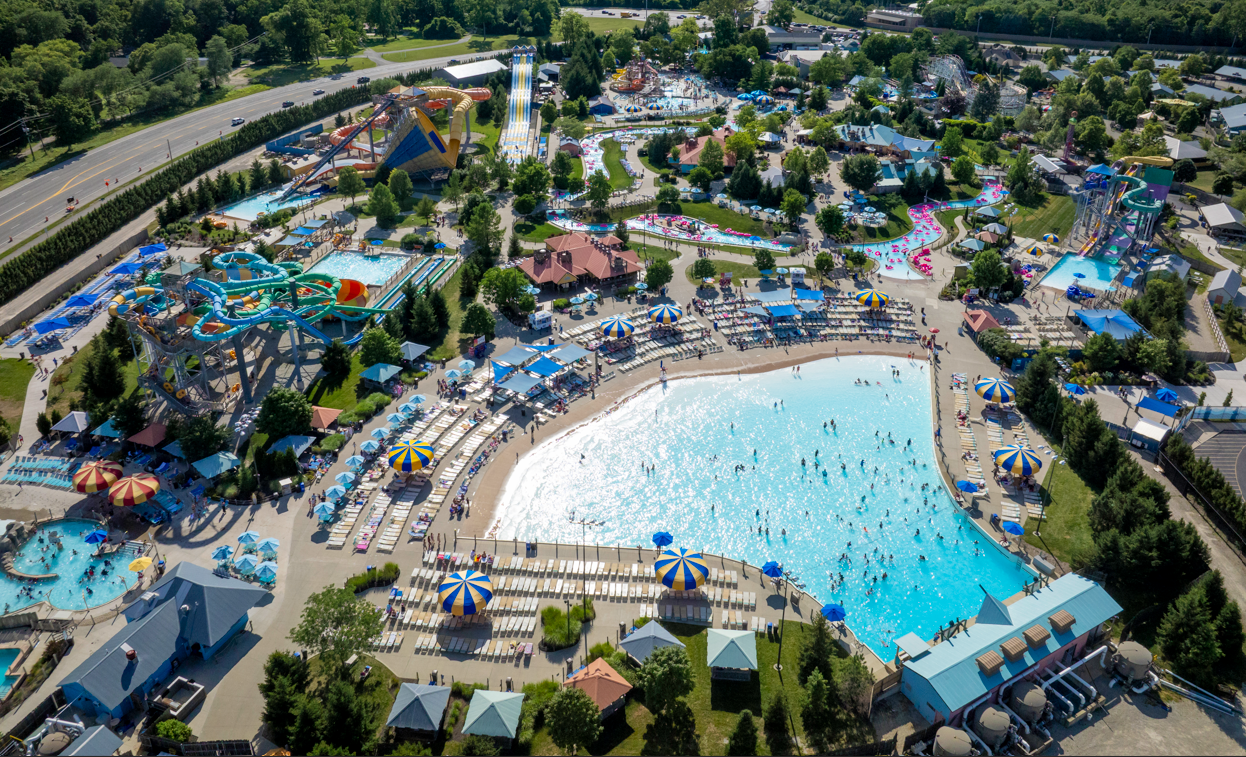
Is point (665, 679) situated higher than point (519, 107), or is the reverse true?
point (519, 107)

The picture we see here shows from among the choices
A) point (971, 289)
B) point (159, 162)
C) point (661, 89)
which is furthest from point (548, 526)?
point (661, 89)

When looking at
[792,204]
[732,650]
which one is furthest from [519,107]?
[732,650]

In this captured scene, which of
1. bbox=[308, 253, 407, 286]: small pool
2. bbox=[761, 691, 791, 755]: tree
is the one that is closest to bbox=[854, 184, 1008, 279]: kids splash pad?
bbox=[308, 253, 407, 286]: small pool

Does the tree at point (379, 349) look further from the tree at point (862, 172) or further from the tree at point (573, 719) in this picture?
the tree at point (862, 172)

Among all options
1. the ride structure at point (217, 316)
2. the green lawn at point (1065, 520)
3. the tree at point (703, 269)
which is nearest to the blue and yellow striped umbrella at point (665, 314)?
the tree at point (703, 269)

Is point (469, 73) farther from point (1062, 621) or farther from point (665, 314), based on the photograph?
point (1062, 621)

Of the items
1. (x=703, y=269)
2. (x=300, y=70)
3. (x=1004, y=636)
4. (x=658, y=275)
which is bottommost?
(x=1004, y=636)

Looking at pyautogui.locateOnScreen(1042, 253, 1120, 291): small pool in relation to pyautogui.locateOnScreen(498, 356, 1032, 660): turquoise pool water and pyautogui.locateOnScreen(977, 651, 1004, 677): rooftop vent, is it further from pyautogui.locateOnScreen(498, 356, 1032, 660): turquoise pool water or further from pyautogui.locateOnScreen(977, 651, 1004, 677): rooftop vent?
pyautogui.locateOnScreen(977, 651, 1004, 677): rooftop vent
